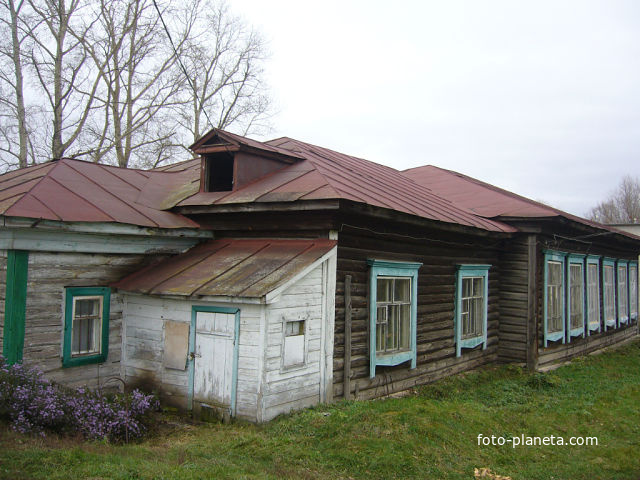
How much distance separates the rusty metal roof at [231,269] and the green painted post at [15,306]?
1.36 meters

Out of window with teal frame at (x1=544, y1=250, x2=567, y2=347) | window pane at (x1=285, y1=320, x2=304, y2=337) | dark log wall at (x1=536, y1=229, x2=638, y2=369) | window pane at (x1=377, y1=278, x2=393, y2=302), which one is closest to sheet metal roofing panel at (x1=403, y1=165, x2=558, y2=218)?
dark log wall at (x1=536, y1=229, x2=638, y2=369)

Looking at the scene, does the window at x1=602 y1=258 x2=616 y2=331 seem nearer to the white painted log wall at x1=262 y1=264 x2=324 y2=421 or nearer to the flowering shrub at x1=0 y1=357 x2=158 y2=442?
the white painted log wall at x1=262 y1=264 x2=324 y2=421

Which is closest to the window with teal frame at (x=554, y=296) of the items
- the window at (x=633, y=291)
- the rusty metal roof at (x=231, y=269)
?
the window at (x=633, y=291)

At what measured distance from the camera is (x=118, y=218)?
8.27m

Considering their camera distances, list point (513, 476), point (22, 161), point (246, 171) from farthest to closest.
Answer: point (22, 161) → point (246, 171) → point (513, 476)

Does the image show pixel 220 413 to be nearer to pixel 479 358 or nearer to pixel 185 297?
pixel 185 297

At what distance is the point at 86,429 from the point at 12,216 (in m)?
2.86

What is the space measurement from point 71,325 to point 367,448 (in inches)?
181

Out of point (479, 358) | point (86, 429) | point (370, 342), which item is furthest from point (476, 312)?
point (86, 429)

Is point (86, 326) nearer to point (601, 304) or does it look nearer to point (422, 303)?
point (422, 303)

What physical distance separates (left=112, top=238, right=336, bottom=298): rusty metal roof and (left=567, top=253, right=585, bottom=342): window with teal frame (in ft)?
30.1

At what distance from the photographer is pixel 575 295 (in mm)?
15188

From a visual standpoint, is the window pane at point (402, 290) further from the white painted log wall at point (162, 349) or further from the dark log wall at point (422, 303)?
the white painted log wall at point (162, 349)

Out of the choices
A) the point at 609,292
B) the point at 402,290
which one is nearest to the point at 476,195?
the point at 402,290
